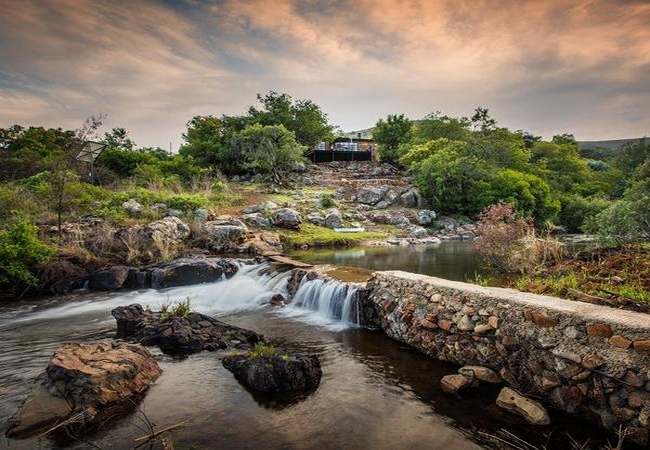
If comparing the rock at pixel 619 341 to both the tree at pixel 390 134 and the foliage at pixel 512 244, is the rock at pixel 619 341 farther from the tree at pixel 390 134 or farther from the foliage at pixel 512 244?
the tree at pixel 390 134

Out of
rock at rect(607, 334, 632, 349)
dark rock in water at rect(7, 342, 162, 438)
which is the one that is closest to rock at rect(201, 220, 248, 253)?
dark rock in water at rect(7, 342, 162, 438)

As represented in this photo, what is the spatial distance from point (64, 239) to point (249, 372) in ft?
44.0

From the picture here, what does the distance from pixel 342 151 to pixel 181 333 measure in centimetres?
4853

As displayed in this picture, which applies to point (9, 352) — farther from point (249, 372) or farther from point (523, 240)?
point (523, 240)

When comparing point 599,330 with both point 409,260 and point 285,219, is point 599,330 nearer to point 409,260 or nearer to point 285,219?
point 409,260

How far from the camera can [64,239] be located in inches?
605

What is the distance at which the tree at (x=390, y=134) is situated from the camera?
55.2 m

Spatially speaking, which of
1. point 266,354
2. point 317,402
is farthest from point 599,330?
point 266,354

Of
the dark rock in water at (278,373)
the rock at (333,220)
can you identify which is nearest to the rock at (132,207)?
the rock at (333,220)

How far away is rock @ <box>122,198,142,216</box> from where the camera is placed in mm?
20078

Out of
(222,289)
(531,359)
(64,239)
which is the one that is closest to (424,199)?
(222,289)

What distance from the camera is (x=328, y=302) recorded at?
10250 mm

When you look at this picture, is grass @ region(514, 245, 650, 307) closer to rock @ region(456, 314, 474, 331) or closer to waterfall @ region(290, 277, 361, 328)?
rock @ region(456, 314, 474, 331)

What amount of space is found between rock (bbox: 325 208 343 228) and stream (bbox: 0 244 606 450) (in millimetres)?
18399
